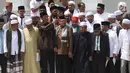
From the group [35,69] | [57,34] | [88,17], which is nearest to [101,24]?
[88,17]

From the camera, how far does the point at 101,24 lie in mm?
11086

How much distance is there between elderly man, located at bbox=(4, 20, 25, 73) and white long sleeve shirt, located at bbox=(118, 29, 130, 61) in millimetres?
2708

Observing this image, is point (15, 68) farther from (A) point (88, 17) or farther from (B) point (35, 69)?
(A) point (88, 17)

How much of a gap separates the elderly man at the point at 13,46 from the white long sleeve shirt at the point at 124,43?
8.88 ft

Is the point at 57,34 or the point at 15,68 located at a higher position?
the point at 57,34

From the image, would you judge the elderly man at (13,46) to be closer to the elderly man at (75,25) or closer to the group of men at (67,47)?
the group of men at (67,47)

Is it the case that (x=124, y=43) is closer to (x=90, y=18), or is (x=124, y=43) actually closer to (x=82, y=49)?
(x=82, y=49)

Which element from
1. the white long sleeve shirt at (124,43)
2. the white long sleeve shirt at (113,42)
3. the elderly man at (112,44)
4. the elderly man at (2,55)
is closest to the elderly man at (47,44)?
the elderly man at (2,55)

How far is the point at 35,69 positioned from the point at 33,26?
1.20 m

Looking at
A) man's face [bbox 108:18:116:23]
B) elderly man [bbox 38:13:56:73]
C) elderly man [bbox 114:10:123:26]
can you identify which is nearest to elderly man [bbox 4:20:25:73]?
elderly man [bbox 38:13:56:73]

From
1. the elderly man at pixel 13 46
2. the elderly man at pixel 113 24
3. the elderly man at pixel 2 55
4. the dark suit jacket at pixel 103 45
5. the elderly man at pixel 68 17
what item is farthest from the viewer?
the elderly man at pixel 68 17

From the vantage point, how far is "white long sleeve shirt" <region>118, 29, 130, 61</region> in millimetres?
10766

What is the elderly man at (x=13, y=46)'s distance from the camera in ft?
34.6

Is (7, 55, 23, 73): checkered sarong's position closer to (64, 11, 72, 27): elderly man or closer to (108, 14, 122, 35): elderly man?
(64, 11, 72, 27): elderly man
